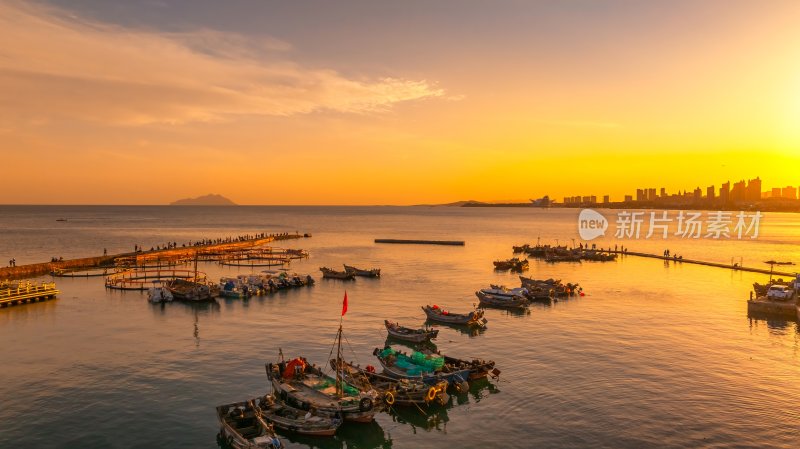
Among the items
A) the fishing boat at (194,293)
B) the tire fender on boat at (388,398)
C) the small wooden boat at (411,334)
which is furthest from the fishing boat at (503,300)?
the tire fender on boat at (388,398)

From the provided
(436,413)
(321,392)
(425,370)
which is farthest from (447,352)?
(321,392)

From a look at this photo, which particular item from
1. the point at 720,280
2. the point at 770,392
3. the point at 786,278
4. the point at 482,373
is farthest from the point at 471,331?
the point at 786,278

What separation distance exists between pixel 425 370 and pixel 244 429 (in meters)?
14.5

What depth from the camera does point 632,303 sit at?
71562mm

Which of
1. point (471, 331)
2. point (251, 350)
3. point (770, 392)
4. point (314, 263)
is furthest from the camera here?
point (314, 263)

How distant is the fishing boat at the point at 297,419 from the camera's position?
3103 centimetres

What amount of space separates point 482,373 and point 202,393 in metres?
20.3

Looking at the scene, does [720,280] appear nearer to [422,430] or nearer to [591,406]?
[591,406]

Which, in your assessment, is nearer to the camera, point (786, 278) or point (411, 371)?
point (411, 371)

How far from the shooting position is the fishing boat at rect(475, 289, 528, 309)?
2734 inches

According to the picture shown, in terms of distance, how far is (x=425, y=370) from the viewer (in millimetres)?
39469

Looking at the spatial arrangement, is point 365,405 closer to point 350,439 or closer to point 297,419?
point 350,439

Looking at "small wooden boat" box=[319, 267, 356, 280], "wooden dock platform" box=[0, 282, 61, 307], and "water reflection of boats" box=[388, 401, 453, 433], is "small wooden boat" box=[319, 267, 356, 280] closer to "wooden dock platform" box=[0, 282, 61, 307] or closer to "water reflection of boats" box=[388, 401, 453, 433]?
"wooden dock platform" box=[0, 282, 61, 307]

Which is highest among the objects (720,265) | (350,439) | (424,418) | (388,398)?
(720,265)
